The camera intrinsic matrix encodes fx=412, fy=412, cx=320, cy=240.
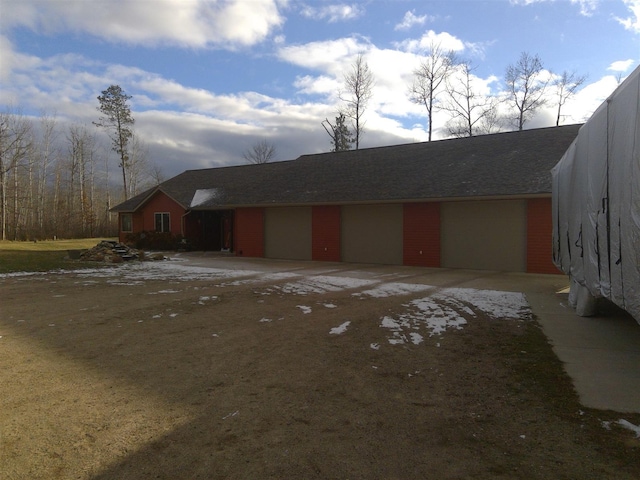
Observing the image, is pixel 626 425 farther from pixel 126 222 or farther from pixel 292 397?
pixel 126 222

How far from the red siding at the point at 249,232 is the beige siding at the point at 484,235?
28.6ft

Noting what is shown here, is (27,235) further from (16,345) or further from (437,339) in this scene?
(437,339)

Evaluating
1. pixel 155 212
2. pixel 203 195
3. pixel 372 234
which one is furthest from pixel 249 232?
pixel 155 212

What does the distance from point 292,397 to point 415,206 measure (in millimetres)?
12593

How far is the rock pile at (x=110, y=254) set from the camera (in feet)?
55.4

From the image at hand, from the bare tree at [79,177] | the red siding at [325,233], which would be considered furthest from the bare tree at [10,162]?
the red siding at [325,233]

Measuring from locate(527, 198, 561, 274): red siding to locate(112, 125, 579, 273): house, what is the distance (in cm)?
3

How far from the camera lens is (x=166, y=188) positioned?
26141mm

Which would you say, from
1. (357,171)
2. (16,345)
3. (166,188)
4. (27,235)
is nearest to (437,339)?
(16,345)

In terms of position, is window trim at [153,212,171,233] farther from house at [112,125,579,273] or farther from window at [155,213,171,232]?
house at [112,125,579,273]

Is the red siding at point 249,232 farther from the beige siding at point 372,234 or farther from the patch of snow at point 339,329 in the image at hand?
the patch of snow at point 339,329

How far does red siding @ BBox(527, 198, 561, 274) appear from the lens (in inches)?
515

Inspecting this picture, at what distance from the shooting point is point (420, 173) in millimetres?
16672

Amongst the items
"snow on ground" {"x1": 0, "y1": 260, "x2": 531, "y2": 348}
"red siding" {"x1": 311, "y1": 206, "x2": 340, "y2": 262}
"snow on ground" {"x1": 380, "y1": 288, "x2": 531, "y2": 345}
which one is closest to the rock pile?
"snow on ground" {"x1": 0, "y1": 260, "x2": 531, "y2": 348}
